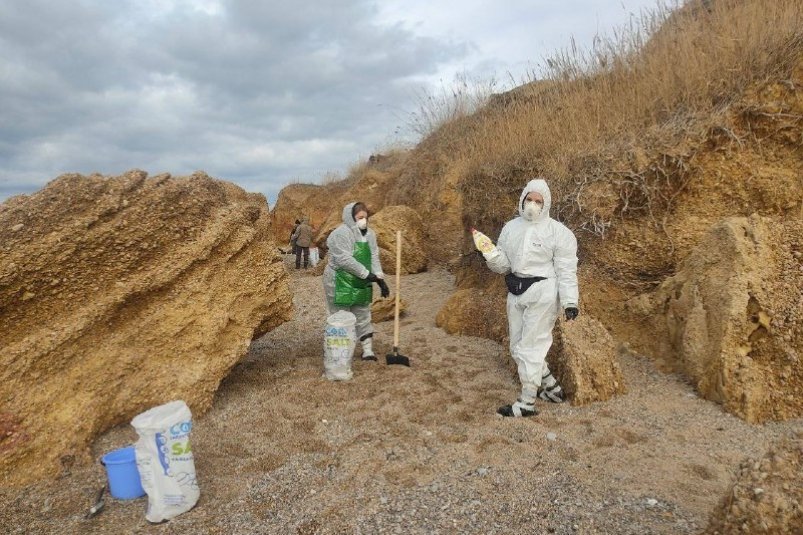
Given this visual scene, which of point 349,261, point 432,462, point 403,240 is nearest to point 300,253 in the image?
point 403,240

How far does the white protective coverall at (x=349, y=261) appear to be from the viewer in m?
5.61

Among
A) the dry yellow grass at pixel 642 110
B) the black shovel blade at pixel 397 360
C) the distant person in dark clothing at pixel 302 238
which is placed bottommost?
the black shovel blade at pixel 397 360

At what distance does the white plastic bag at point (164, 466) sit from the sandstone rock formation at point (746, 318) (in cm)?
384

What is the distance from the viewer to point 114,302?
165 inches

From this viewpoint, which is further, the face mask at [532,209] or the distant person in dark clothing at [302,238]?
the distant person in dark clothing at [302,238]

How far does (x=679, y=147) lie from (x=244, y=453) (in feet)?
16.5

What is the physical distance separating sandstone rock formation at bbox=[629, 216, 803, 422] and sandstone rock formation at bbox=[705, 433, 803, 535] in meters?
2.12

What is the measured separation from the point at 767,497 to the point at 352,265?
411cm

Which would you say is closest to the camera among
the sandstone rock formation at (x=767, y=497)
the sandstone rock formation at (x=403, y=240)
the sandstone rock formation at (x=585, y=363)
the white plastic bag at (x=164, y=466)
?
the sandstone rock formation at (x=767, y=497)

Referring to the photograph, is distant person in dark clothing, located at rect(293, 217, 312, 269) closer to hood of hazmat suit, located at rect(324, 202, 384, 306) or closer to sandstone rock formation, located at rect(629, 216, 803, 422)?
hood of hazmat suit, located at rect(324, 202, 384, 306)

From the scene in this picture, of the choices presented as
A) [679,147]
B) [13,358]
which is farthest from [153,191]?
[679,147]

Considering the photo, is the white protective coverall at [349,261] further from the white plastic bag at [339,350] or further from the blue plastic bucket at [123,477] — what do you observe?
the blue plastic bucket at [123,477]

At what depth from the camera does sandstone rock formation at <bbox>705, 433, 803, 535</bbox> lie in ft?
6.37

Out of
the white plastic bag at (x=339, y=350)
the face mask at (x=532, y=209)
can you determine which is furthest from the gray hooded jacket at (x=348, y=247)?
the face mask at (x=532, y=209)
